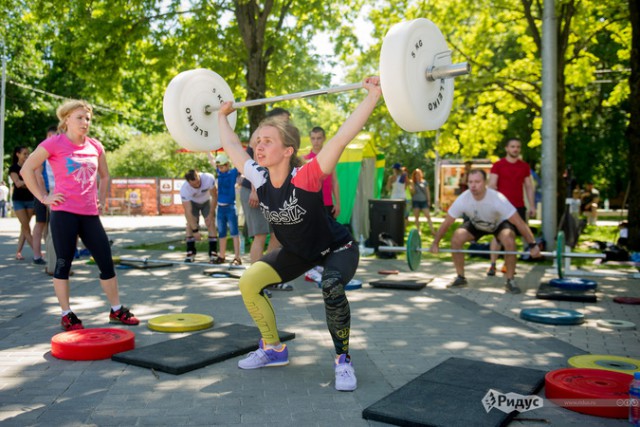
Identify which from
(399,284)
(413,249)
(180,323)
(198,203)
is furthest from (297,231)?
(198,203)

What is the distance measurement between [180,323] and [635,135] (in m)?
9.53

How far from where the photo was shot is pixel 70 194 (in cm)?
520

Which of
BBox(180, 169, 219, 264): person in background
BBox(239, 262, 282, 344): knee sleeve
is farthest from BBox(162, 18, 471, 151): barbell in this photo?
BBox(180, 169, 219, 264): person in background

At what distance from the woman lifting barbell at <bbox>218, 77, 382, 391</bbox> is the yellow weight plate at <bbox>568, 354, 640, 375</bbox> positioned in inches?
Answer: 63.6

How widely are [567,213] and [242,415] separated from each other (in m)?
7.54

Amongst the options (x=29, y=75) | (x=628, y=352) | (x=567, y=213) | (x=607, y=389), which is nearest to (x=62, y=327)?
(x=607, y=389)

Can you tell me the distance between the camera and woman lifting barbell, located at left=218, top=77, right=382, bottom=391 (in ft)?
12.7

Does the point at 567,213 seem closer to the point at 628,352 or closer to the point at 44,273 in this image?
the point at 628,352

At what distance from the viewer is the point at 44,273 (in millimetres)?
8914

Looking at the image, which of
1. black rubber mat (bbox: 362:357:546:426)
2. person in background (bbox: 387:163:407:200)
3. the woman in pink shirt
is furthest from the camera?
person in background (bbox: 387:163:407:200)

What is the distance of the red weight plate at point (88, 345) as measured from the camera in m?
4.43

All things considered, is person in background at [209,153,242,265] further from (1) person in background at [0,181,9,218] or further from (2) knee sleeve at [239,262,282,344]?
(1) person in background at [0,181,9,218]

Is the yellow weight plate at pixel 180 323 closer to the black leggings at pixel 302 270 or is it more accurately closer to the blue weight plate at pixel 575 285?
the black leggings at pixel 302 270

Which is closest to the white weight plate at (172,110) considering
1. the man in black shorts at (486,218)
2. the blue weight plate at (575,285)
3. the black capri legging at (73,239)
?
the black capri legging at (73,239)
